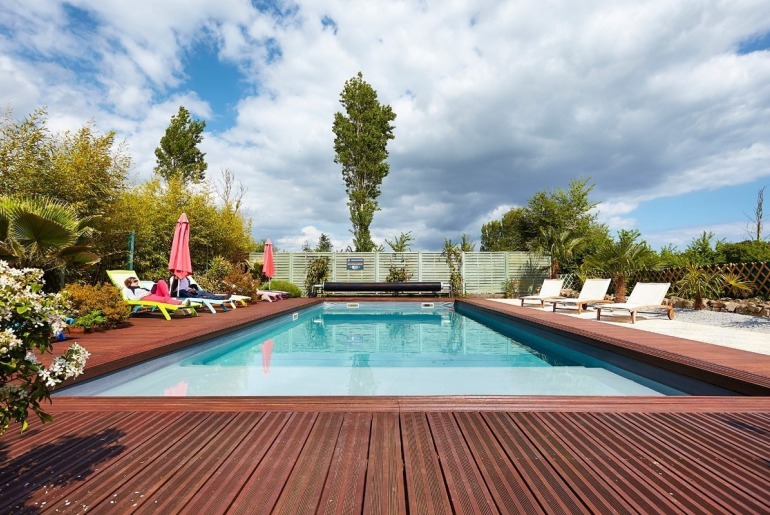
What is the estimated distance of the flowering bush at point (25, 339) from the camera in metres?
1.25

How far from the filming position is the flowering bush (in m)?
1.25

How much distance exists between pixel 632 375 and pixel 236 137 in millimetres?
13957

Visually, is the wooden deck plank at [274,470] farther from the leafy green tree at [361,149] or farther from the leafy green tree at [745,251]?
the leafy green tree at [361,149]

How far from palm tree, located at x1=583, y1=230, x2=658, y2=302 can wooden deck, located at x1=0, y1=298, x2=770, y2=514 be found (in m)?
9.84

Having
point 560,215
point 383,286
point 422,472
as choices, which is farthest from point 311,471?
point 560,215

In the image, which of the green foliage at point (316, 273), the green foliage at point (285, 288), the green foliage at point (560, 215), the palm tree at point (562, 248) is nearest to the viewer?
the green foliage at point (285, 288)

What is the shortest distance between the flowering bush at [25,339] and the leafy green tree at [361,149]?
19025mm

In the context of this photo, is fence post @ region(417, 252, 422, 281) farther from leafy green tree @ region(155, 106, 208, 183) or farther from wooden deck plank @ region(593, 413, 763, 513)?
wooden deck plank @ region(593, 413, 763, 513)

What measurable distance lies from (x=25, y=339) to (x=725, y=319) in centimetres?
1043

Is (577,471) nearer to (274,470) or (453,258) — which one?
(274,470)

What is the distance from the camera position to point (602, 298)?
940 centimetres

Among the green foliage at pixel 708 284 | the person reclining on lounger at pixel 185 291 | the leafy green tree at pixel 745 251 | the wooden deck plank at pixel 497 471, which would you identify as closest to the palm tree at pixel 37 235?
the person reclining on lounger at pixel 185 291

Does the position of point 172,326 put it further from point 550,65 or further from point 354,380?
point 550,65

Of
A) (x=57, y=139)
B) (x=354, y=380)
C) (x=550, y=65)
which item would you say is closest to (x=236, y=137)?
(x=57, y=139)
